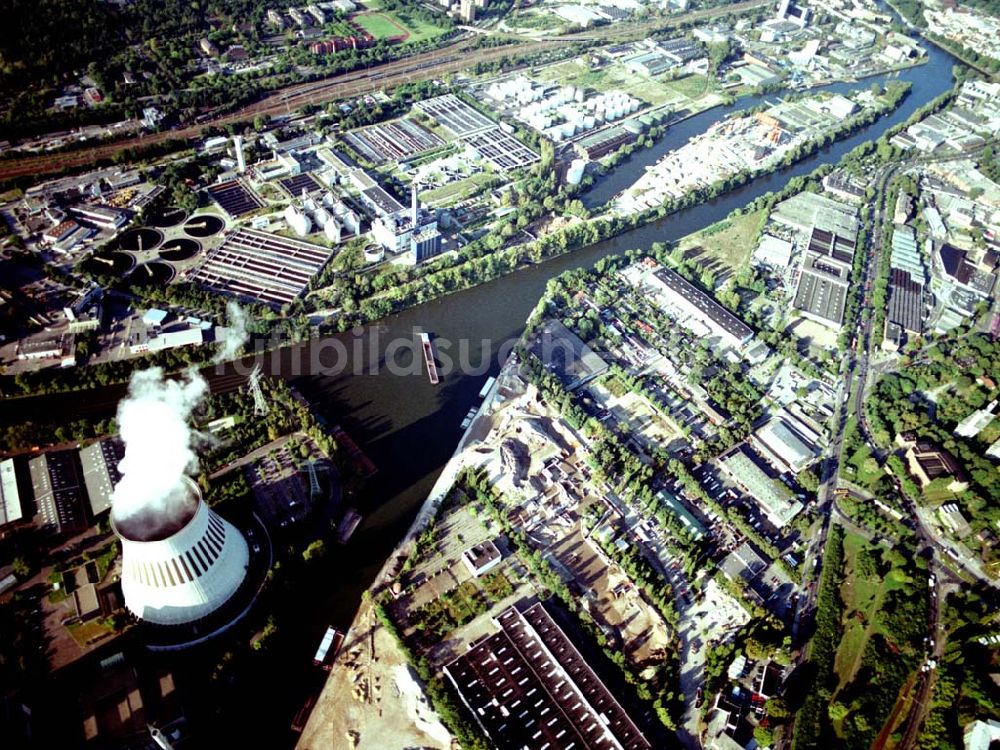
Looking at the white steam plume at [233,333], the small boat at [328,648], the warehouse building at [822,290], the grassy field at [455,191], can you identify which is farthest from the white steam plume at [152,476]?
the warehouse building at [822,290]

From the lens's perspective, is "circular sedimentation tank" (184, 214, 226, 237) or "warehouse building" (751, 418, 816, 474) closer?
"warehouse building" (751, 418, 816, 474)

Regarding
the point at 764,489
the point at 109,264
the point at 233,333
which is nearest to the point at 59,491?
the point at 233,333

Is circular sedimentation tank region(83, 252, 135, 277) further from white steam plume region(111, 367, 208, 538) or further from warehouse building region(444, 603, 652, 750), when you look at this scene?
warehouse building region(444, 603, 652, 750)

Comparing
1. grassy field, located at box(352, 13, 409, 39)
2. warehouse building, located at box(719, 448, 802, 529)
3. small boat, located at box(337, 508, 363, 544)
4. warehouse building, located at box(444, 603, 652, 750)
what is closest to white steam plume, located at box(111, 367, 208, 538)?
small boat, located at box(337, 508, 363, 544)

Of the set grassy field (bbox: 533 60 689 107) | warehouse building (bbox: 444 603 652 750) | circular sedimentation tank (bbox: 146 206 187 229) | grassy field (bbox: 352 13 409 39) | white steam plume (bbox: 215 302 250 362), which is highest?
grassy field (bbox: 352 13 409 39)

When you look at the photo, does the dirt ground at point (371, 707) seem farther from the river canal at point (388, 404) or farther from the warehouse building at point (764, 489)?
the warehouse building at point (764, 489)

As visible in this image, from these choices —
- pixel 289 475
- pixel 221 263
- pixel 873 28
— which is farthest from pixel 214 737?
pixel 873 28

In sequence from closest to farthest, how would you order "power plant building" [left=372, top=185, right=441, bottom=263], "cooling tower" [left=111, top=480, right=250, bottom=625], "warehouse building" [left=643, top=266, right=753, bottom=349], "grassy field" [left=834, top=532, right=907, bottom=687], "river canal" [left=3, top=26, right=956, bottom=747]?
"cooling tower" [left=111, top=480, right=250, bottom=625] < "river canal" [left=3, top=26, right=956, bottom=747] < "grassy field" [left=834, top=532, right=907, bottom=687] < "warehouse building" [left=643, top=266, right=753, bottom=349] < "power plant building" [left=372, top=185, right=441, bottom=263]
